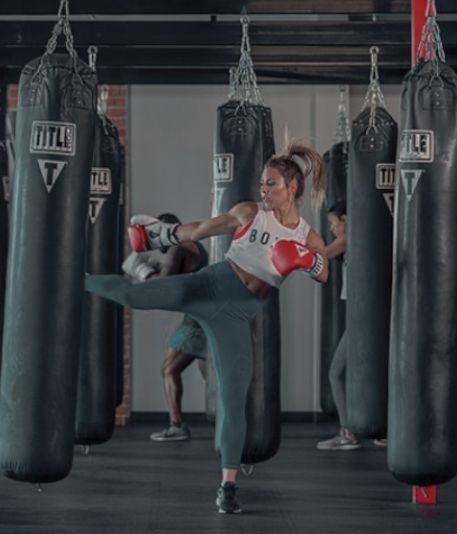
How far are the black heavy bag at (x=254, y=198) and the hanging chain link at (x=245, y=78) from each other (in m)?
0.05

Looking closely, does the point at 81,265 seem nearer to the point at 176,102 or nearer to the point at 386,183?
the point at 386,183

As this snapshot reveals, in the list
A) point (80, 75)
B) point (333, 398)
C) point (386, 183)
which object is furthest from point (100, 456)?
point (80, 75)

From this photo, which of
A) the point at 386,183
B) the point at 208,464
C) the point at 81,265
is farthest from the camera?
the point at 208,464

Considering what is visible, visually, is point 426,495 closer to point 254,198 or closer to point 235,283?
point 235,283

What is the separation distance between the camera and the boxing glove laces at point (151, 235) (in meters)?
4.14

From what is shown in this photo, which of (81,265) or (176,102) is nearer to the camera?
(81,265)

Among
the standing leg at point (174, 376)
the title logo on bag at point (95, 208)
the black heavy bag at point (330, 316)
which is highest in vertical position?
the title logo on bag at point (95, 208)

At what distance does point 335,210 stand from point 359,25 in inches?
57.9

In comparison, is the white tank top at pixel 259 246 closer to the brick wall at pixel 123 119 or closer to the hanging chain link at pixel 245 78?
the hanging chain link at pixel 245 78

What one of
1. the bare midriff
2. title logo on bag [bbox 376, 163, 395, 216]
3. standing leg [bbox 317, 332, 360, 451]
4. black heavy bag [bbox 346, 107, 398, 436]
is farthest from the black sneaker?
standing leg [bbox 317, 332, 360, 451]

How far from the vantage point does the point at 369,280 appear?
440 centimetres

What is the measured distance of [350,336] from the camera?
451cm

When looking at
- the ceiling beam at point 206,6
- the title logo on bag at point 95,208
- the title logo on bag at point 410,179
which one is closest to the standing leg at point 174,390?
the title logo on bag at point 95,208

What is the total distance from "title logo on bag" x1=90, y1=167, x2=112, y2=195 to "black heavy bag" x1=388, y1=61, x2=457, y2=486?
5.19 ft
